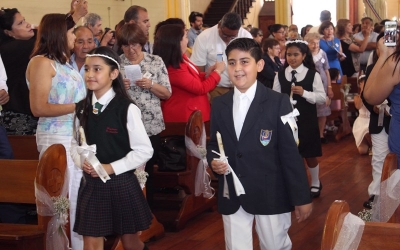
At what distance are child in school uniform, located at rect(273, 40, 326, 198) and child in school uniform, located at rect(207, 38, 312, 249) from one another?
8.67 ft

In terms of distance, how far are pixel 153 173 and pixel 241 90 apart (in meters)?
2.22

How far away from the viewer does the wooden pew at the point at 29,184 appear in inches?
152

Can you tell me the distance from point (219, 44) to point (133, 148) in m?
3.72

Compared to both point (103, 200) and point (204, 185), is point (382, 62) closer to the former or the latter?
point (103, 200)

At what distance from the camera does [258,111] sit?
3633 mm

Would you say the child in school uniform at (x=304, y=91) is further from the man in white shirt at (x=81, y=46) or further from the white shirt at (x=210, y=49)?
the man in white shirt at (x=81, y=46)

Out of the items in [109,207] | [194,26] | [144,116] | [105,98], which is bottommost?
[109,207]

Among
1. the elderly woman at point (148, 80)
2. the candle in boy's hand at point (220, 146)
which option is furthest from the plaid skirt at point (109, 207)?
the elderly woman at point (148, 80)

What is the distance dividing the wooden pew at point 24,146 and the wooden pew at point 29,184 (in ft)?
2.71

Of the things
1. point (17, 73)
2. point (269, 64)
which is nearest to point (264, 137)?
point (17, 73)

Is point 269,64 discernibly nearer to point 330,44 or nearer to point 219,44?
point 330,44

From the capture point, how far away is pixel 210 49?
24.3 ft

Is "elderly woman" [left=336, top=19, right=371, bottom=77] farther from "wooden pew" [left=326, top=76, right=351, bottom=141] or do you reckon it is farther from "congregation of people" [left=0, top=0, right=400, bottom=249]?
"congregation of people" [left=0, top=0, right=400, bottom=249]

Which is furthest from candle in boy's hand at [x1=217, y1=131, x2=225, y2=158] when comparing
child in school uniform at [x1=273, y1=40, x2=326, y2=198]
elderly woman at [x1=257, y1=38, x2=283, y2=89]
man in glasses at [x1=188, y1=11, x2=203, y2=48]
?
man in glasses at [x1=188, y1=11, x2=203, y2=48]
